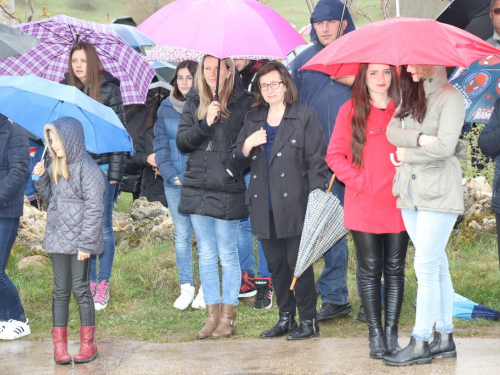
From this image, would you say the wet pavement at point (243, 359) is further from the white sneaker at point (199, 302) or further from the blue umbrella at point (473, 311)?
the white sneaker at point (199, 302)

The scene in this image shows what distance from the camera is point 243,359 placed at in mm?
5422

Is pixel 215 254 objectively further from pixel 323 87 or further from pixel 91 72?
pixel 91 72

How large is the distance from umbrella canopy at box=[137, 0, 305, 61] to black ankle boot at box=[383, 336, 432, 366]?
222 cm

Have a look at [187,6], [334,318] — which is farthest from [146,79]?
[334,318]

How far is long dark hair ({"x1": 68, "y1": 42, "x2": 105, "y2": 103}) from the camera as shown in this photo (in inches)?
273

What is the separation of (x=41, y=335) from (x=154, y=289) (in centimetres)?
147

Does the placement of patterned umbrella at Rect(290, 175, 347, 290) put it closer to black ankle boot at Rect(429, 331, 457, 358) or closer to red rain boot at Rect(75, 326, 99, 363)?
black ankle boot at Rect(429, 331, 457, 358)

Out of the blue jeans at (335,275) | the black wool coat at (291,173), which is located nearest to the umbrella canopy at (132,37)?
the blue jeans at (335,275)

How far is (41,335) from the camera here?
653cm

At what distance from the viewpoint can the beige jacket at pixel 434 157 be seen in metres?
4.83

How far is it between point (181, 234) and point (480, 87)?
2.94m

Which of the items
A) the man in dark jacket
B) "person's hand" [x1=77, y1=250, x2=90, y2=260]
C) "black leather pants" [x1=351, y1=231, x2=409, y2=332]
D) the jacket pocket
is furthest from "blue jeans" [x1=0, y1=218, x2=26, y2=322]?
the jacket pocket

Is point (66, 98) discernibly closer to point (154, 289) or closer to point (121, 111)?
point (121, 111)

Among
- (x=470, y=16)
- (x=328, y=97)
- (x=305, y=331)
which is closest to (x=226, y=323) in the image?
(x=305, y=331)
